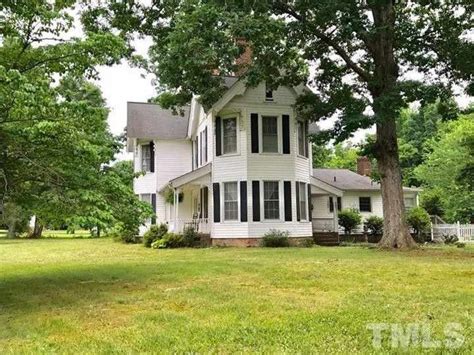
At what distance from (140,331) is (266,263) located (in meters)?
8.16

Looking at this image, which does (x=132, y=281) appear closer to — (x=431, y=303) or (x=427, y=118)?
(x=431, y=303)

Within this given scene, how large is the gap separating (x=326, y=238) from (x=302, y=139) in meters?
5.07

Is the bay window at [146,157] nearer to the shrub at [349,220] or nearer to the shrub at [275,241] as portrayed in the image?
the shrub at [275,241]

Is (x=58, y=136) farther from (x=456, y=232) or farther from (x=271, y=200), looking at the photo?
(x=456, y=232)

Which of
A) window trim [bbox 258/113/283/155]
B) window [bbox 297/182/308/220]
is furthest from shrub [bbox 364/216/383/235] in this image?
window trim [bbox 258/113/283/155]

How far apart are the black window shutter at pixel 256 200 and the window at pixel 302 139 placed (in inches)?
118

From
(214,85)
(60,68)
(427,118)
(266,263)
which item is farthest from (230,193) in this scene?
(427,118)

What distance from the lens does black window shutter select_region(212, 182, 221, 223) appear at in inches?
881

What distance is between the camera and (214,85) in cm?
2083

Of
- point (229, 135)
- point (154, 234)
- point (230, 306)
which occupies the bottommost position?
point (230, 306)

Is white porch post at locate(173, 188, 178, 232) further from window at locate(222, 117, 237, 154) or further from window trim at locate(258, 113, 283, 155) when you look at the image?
window trim at locate(258, 113, 283, 155)

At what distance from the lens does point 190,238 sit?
2311cm

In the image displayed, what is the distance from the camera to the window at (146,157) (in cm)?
2881

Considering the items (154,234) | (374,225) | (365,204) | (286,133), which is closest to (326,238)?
(374,225)
